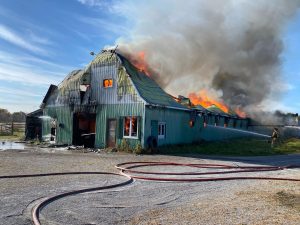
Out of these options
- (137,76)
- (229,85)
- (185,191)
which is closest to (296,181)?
(185,191)

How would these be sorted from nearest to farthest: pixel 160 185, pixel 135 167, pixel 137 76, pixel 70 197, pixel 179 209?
pixel 179 209 < pixel 70 197 < pixel 160 185 < pixel 135 167 < pixel 137 76

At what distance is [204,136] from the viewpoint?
3353cm

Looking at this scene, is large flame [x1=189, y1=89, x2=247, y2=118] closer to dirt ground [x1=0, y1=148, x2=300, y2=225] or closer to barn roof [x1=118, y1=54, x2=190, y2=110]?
barn roof [x1=118, y1=54, x2=190, y2=110]

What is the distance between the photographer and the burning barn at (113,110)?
24628mm

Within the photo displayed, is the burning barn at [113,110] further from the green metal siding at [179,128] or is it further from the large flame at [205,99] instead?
the large flame at [205,99]

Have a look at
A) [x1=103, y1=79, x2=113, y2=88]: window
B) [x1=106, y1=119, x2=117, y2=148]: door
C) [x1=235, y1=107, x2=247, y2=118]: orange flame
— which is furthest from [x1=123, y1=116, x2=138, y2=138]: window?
[x1=235, y1=107, x2=247, y2=118]: orange flame

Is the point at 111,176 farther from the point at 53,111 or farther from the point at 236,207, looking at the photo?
the point at 53,111

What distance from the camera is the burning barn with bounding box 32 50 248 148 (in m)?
24.6

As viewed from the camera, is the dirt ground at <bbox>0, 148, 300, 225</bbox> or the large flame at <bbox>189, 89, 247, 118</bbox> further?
the large flame at <bbox>189, 89, 247, 118</bbox>

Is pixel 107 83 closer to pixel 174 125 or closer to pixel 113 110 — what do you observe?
pixel 113 110

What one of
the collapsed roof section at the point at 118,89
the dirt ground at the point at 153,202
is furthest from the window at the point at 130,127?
the dirt ground at the point at 153,202

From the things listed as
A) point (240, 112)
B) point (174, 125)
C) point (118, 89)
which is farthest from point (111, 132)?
point (240, 112)

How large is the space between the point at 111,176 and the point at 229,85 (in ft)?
126

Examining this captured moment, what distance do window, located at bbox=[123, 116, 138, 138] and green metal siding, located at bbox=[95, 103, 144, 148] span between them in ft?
1.00
